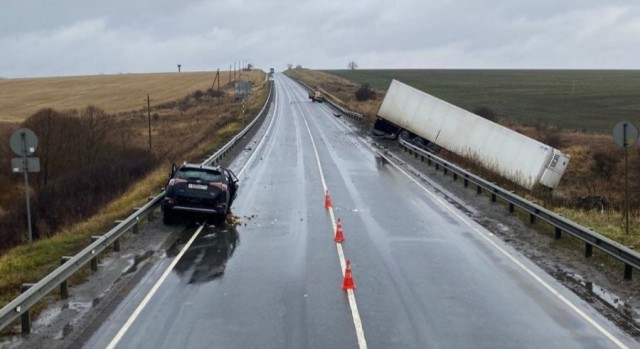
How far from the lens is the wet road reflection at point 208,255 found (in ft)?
42.0

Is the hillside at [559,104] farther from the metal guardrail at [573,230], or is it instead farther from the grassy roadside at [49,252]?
the grassy roadside at [49,252]

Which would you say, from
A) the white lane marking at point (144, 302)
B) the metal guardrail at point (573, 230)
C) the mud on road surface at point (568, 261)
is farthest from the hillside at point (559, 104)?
the white lane marking at point (144, 302)

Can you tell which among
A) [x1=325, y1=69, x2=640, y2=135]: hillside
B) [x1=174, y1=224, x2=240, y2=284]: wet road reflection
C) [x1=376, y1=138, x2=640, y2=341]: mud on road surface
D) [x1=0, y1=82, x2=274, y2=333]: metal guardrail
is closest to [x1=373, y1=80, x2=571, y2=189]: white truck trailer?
[x1=376, y1=138, x2=640, y2=341]: mud on road surface

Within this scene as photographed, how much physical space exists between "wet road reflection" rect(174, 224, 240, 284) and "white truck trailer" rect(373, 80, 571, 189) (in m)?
14.2

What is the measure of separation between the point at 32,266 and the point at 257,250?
167 inches

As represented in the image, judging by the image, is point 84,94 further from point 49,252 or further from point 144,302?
point 144,302

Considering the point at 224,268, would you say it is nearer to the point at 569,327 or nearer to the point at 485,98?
the point at 569,327

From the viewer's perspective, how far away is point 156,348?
888 cm

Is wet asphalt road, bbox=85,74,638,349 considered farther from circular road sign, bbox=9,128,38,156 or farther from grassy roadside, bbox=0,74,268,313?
circular road sign, bbox=9,128,38,156

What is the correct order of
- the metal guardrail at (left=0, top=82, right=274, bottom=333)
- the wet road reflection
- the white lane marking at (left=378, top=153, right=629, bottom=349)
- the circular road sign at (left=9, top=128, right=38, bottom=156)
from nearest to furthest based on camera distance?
the metal guardrail at (left=0, top=82, right=274, bottom=333), the white lane marking at (left=378, top=153, right=629, bottom=349), the wet road reflection, the circular road sign at (left=9, top=128, right=38, bottom=156)

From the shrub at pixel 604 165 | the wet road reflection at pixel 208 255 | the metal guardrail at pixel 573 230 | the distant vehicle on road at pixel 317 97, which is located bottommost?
the shrub at pixel 604 165

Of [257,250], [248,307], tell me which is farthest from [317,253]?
[248,307]

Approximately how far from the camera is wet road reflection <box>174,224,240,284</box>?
12805 mm

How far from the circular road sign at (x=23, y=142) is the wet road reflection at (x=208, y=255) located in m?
4.01
